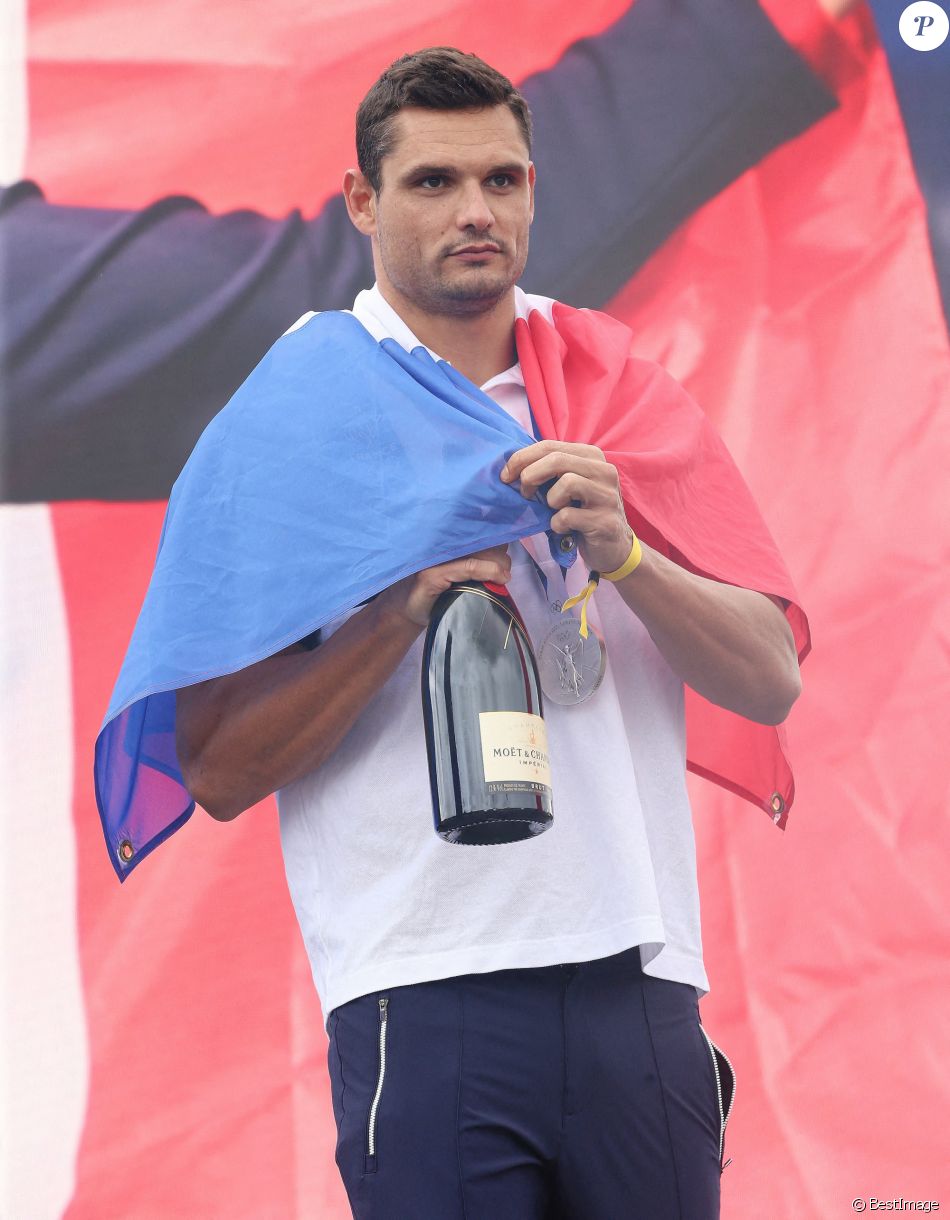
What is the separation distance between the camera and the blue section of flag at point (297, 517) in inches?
63.6

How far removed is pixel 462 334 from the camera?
1.88 metres

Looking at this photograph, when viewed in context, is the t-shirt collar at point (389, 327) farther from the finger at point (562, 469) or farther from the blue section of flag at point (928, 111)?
the blue section of flag at point (928, 111)

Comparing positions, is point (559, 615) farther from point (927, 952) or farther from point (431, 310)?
point (927, 952)

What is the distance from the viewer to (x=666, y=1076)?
1616 millimetres

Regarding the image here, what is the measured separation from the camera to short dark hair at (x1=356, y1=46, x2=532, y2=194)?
6.16 feet

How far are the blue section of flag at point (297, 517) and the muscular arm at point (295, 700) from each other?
0.11ft

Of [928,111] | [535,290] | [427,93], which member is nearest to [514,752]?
[427,93]

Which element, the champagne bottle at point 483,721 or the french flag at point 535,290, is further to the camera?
the french flag at point 535,290

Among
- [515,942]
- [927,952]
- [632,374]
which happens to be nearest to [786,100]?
[632,374]

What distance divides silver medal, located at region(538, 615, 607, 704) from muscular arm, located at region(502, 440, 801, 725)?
0.24ft

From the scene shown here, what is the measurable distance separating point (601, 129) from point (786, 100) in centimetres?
37

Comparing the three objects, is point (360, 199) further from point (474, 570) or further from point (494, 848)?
point (494, 848)

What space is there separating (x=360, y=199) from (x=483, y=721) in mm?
825

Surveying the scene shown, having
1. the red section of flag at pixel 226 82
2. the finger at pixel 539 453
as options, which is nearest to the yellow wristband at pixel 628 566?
the finger at pixel 539 453
